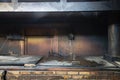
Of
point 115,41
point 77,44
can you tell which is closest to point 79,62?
point 115,41

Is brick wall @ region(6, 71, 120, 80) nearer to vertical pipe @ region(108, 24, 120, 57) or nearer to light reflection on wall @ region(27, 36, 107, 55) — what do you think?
vertical pipe @ region(108, 24, 120, 57)

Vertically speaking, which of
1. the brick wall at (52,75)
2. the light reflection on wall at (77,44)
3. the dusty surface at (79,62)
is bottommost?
the brick wall at (52,75)

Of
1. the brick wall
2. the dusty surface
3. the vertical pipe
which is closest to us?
the brick wall

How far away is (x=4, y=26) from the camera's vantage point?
16.6ft

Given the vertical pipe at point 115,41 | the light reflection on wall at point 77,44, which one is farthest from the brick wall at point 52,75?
→ the light reflection on wall at point 77,44

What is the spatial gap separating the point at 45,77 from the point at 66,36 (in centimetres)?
190

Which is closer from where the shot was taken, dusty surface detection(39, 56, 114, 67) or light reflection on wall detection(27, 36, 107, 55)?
dusty surface detection(39, 56, 114, 67)

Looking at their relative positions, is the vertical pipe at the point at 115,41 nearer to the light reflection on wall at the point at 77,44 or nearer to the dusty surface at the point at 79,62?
the dusty surface at the point at 79,62

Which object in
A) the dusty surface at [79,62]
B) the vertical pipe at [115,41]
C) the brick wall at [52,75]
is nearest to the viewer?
the brick wall at [52,75]

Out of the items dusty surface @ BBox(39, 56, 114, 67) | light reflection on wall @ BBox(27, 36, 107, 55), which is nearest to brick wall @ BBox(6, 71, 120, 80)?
dusty surface @ BBox(39, 56, 114, 67)

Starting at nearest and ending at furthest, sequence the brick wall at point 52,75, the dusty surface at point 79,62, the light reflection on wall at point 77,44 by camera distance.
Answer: the brick wall at point 52,75 < the dusty surface at point 79,62 < the light reflection on wall at point 77,44

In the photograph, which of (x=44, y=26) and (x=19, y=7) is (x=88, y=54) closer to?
(x=44, y=26)

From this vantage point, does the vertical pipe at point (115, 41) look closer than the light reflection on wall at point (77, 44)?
Yes

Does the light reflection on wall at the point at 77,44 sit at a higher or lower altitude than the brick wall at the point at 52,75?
higher
